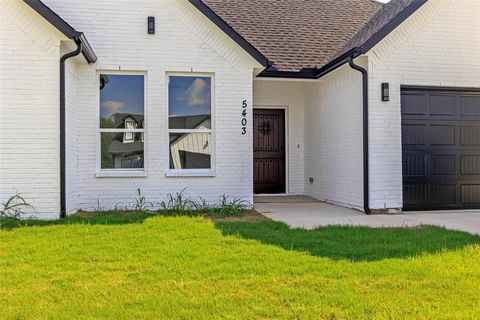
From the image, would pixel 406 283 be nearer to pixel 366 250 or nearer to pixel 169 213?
pixel 366 250

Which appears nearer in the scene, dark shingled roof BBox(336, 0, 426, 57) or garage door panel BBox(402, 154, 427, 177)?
dark shingled roof BBox(336, 0, 426, 57)

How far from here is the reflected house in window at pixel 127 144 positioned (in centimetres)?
935

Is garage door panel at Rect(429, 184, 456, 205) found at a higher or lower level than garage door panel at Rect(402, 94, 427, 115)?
lower

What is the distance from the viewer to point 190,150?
9648 millimetres

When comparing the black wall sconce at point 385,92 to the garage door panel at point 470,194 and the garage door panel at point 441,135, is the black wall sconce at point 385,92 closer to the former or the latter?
the garage door panel at point 441,135

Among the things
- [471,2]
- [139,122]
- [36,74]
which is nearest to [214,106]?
[139,122]

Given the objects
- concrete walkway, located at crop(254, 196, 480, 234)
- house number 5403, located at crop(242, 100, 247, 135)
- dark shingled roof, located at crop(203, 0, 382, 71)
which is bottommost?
concrete walkway, located at crop(254, 196, 480, 234)

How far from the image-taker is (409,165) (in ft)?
31.1

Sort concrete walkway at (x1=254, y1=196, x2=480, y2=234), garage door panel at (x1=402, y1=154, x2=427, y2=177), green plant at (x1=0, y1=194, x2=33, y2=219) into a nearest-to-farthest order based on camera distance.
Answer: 1. concrete walkway at (x1=254, y1=196, x2=480, y2=234)
2. green plant at (x1=0, y1=194, x2=33, y2=219)
3. garage door panel at (x1=402, y1=154, x2=427, y2=177)

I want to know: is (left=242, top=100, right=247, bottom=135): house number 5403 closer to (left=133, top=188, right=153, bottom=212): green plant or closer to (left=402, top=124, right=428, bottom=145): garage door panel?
(left=133, top=188, right=153, bottom=212): green plant

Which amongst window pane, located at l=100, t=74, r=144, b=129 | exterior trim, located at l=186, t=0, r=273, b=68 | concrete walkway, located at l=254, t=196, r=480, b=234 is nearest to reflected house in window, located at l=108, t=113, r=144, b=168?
window pane, located at l=100, t=74, r=144, b=129

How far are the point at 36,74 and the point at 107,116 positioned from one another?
5.46 ft

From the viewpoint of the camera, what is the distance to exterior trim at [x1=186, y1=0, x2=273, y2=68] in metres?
9.23

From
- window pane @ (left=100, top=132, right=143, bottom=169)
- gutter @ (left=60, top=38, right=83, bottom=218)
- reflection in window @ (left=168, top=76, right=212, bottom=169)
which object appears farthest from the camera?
A: reflection in window @ (left=168, top=76, right=212, bottom=169)
